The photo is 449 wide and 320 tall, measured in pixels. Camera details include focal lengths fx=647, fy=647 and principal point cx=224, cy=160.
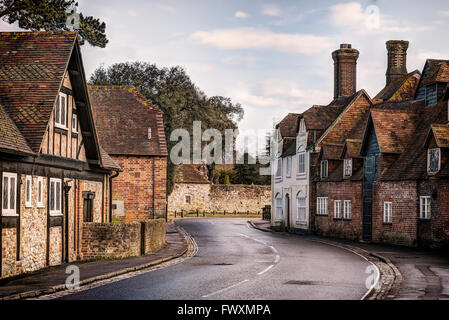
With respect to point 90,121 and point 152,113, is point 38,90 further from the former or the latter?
point 152,113

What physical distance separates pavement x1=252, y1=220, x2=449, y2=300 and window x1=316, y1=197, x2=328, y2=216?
28.1 ft

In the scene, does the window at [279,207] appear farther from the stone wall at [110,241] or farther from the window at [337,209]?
the stone wall at [110,241]

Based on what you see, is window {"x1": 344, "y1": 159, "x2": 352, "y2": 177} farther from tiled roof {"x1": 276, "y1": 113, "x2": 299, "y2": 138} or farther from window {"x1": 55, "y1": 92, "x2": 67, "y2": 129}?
window {"x1": 55, "y1": 92, "x2": 67, "y2": 129}

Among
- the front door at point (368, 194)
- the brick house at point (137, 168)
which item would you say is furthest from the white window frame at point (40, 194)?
the front door at point (368, 194)

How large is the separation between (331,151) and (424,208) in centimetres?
1277

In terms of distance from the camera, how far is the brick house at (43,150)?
18422mm

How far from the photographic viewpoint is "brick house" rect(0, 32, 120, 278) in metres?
18.4

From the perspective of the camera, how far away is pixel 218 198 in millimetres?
83312

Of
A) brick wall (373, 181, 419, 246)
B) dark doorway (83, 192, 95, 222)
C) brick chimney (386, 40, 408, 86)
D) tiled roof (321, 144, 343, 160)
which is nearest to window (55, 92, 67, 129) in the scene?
dark doorway (83, 192, 95, 222)

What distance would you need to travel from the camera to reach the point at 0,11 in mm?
26906

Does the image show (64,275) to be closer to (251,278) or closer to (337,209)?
(251,278)
